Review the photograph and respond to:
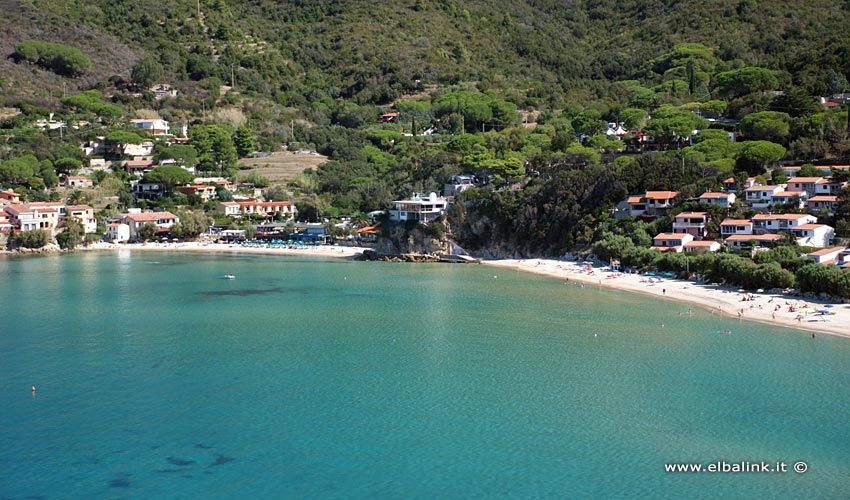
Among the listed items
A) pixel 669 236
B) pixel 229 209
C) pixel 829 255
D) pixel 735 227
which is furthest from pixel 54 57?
pixel 829 255

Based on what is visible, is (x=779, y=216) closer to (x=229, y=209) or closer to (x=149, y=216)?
(x=229, y=209)

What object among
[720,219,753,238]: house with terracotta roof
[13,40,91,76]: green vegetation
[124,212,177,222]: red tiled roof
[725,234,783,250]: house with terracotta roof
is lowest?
[725,234,783,250]: house with terracotta roof

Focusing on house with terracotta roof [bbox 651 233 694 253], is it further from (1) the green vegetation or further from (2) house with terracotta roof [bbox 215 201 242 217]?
(1) the green vegetation

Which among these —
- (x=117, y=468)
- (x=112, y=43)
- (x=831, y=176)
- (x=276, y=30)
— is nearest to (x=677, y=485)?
(x=117, y=468)

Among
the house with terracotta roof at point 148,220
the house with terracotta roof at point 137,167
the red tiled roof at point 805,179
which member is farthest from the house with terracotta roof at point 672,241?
the house with terracotta roof at point 137,167

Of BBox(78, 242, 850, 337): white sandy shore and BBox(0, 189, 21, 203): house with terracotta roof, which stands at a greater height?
BBox(0, 189, 21, 203): house with terracotta roof

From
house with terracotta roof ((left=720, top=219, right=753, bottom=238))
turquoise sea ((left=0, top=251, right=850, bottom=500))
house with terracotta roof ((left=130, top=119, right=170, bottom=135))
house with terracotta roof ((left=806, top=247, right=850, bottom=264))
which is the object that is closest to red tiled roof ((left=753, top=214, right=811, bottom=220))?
house with terracotta roof ((left=720, top=219, right=753, bottom=238))
